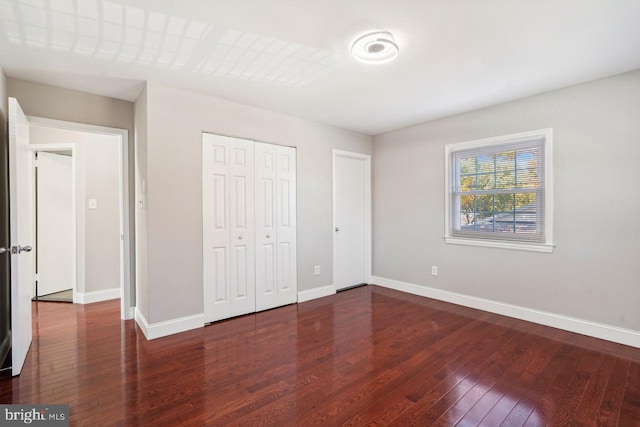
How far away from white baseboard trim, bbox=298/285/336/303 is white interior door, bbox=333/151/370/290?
13cm

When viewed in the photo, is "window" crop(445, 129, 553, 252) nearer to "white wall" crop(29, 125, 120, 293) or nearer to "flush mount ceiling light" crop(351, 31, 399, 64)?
"flush mount ceiling light" crop(351, 31, 399, 64)

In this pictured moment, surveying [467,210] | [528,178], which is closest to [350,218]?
[467,210]

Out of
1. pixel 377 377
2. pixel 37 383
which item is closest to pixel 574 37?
pixel 377 377

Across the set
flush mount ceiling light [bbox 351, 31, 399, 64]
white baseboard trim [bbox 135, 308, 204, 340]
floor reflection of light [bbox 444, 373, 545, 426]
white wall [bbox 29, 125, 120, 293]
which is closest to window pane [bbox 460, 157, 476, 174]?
flush mount ceiling light [bbox 351, 31, 399, 64]

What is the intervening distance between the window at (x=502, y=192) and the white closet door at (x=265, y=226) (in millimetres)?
2257

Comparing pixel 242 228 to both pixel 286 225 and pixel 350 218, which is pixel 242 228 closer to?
pixel 286 225

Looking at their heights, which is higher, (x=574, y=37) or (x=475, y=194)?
(x=574, y=37)

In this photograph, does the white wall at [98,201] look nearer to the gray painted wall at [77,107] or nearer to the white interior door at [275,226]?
the gray painted wall at [77,107]

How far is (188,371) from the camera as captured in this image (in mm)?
2246

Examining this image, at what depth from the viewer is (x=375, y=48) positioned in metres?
2.17

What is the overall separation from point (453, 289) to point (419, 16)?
3173 mm

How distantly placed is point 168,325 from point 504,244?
3.67m

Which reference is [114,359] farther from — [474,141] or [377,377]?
[474,141]

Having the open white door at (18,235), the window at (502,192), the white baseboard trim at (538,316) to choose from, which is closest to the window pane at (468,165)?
the window at (502,192)
